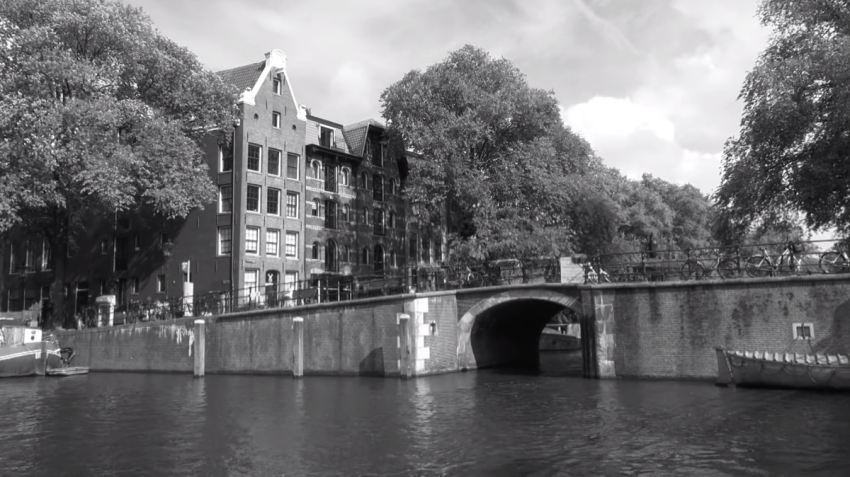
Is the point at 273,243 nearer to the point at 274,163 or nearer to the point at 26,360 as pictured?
the point at 274,163

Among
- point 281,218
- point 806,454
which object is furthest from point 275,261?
point 806,454

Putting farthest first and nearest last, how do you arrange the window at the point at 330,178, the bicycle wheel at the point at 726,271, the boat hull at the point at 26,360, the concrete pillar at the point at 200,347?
the window at the point at 330,178 < the boat hull at the point at 26,360 < the concrete pillar at the point at 200,347 < the bicycle wheel at the point at 726,271

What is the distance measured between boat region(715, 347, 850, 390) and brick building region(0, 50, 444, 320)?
21.8 m

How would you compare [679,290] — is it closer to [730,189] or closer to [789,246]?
[789,246]

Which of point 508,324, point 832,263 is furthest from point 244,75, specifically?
point 832,263

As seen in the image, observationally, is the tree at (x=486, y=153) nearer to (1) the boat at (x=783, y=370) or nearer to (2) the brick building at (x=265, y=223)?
(2) the brick building at (x=265, y=223)

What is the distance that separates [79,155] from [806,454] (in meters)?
30.9

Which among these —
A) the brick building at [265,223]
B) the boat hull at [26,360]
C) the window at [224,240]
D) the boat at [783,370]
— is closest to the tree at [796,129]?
the boat at [783,370]

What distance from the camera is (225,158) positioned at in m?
39.8

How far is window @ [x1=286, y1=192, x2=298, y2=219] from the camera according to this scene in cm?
4084

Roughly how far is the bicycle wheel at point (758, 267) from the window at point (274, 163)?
87.0 feet

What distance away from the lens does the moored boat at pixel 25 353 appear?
32344 millimetres

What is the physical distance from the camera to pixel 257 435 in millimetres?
15719

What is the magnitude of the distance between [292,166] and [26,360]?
17.3m
